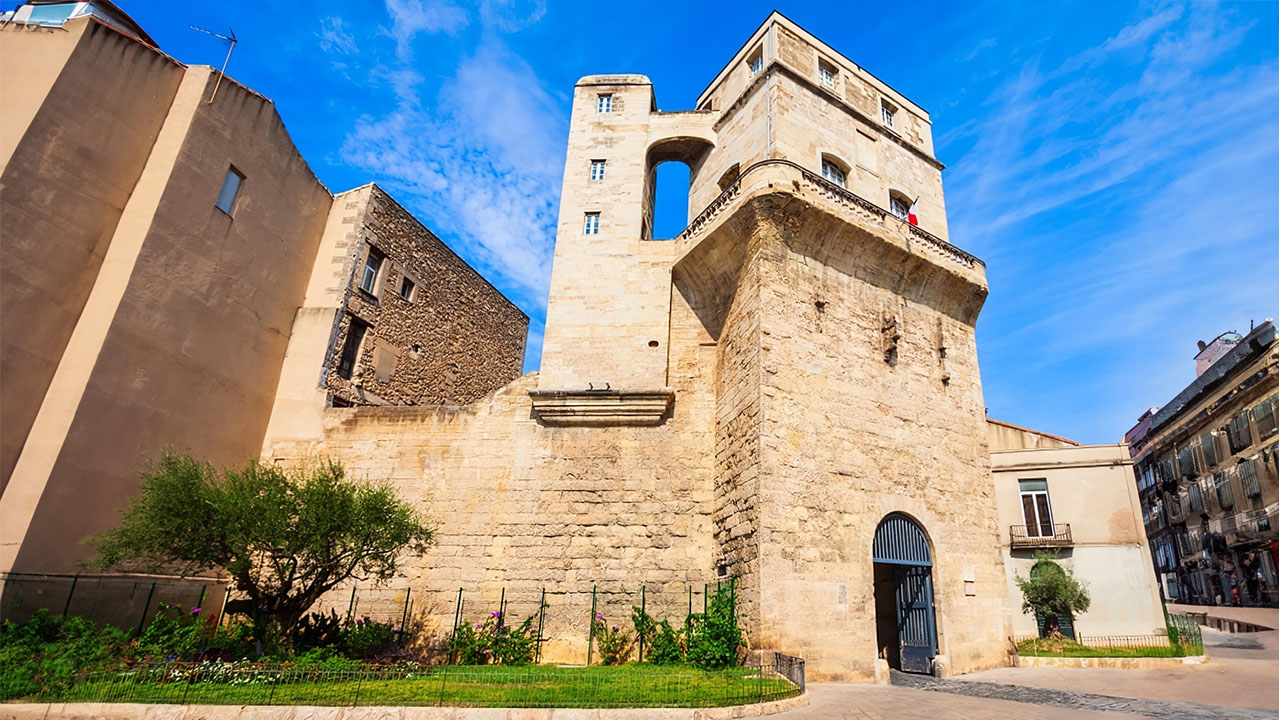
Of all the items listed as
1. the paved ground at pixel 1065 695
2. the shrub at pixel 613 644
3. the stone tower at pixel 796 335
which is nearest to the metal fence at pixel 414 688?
the paved ground at pixel 1065 695

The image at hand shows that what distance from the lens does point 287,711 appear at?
7371mm

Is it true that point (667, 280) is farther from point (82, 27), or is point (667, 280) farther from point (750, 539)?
point (82, 27)

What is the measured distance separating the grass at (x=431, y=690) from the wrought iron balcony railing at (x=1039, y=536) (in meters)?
13.2

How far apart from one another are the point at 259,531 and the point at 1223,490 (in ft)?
124

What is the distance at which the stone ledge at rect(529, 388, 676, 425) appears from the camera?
14.3m

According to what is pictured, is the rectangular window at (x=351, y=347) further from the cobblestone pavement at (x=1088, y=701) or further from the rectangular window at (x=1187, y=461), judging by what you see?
the rectangular window at (x=1187, y=461)

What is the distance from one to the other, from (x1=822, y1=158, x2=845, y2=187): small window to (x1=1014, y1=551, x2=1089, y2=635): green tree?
39.3 feet

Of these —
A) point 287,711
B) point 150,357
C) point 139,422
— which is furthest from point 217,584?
point 287,711

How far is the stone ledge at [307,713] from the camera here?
286 inches

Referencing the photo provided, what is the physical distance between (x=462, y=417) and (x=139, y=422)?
6.21 m

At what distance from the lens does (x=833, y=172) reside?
53.7 feet

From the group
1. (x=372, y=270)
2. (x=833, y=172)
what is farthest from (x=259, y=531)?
(x=833, y=172)

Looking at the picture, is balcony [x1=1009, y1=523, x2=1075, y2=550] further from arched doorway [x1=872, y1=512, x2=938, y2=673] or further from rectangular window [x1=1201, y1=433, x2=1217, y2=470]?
rectangular window [x1=1201, y1=433, x2=1217, y2=470]

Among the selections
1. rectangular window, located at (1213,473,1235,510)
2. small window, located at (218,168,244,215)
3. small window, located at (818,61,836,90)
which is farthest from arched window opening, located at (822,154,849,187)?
rectangular window, located at (1213,473,1235,510)
